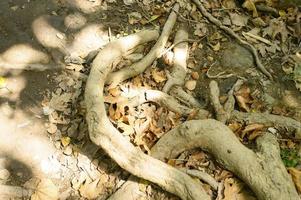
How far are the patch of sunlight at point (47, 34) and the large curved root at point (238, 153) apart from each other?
1.86 metres

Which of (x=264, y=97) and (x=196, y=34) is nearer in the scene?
(x=264, y=97)

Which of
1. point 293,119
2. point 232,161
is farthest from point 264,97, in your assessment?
point 232,161

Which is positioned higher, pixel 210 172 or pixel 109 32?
pixel 109 32

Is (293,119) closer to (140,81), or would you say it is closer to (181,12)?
(140,81)

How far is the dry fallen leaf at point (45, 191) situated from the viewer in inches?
153

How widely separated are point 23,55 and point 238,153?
8.91ft

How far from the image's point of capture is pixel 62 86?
466cm

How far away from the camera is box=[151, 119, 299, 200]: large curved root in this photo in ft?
12.3

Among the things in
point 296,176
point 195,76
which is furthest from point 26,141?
point 296,176

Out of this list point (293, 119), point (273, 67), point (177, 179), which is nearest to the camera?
point (177, 179)

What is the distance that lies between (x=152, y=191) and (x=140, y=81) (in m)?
1.41

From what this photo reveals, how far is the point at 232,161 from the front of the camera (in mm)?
3939

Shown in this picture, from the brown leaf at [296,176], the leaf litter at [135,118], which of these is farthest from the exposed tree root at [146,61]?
the brown leaf at [296,176]

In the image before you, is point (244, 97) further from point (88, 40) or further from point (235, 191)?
point (88, 40)
